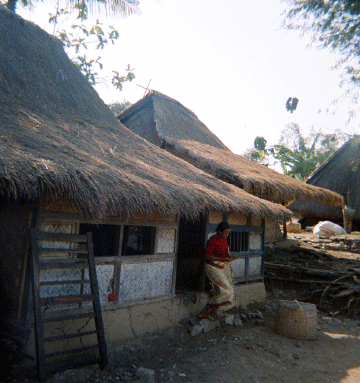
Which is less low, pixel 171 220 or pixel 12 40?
pixel 12 40

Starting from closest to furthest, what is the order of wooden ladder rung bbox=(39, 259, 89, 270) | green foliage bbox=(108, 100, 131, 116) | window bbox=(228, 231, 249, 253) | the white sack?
wooden ladder rung bbox=(39, 259, 89, 270), window bbox=(228, 231, 249, 253), the white sack, green foliage bbox=(108, 100, 131, 116)

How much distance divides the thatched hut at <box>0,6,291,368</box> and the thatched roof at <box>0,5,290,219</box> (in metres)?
0.02

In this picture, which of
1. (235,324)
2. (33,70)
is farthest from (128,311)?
(33,70)

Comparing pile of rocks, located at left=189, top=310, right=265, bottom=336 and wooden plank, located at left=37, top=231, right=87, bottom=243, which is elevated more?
wooden plank, located at left=37, top=231, right=87, bottom=243

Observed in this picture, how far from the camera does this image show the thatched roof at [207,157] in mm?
8161

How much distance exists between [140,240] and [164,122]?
525 centimetres

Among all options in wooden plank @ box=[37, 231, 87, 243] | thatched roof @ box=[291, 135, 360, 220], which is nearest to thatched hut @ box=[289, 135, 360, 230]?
thatched roof @ box=[291, 135, 360, 220]

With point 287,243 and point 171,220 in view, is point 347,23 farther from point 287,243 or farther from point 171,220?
point 171,220

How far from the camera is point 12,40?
6883 mm

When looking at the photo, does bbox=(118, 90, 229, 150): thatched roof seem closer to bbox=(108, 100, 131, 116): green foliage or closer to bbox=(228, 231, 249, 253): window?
bbox=(228, 231, 249, 253): window

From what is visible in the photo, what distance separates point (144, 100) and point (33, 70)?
198 inches

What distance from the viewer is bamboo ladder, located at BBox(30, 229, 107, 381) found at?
354cm

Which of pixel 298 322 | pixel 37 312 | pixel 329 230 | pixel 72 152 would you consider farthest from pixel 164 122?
pixel 329 230

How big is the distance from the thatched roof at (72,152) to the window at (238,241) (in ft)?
3.17
